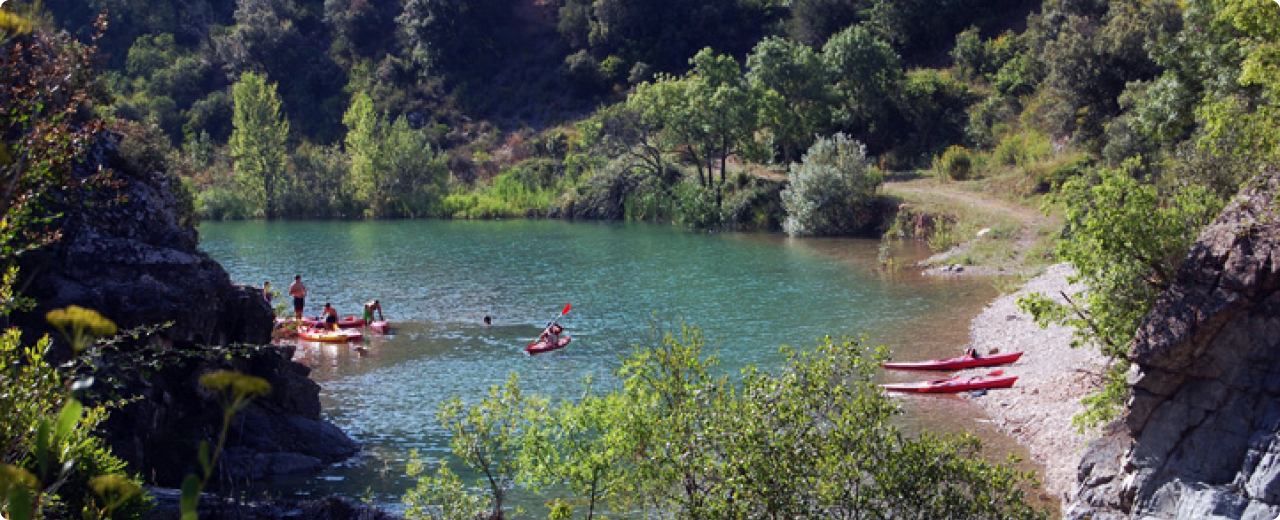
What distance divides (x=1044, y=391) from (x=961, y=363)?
11.6 feet

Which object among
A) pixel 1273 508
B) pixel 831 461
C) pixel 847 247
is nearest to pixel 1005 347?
pixel 1273 508

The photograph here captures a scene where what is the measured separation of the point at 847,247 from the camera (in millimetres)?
50312

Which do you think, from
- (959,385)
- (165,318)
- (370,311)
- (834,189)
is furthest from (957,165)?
(165,318)

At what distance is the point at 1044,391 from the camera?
77.4ft

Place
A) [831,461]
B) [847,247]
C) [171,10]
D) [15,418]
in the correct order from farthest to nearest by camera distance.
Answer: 1. [171,10]
2. [847,247]
3. [831,461]
4. [15,418]

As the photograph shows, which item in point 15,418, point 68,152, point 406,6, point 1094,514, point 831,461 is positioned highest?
point 406,6

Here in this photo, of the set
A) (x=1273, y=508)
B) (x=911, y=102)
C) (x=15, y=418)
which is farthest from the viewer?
(x=911, y=102)

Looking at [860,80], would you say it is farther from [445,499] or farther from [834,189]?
[445,499]

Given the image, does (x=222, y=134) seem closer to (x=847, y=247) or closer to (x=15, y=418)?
(x=847, y=247)

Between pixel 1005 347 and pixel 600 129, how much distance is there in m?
41.4

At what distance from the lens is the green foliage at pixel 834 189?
5378 cm

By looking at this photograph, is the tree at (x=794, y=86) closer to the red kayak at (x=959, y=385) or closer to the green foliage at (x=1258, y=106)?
the red kayak at (x=959, y=385)

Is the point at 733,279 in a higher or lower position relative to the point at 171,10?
lower

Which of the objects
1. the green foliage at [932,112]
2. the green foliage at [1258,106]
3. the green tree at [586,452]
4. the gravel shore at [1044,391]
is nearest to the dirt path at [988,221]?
the gravel shore at [1044,391]
